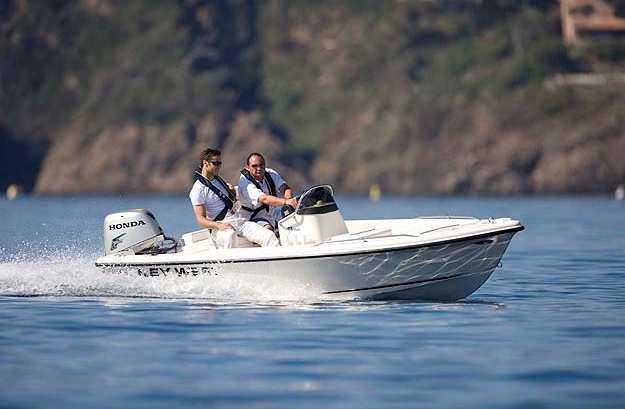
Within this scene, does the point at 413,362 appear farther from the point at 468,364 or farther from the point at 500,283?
the point at 500,283

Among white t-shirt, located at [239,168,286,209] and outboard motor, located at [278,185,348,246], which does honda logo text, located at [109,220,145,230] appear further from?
outboard motor, located at [278,185,348,246]

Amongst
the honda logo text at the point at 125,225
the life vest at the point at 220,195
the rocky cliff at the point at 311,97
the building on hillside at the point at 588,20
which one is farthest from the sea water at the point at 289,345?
the building on hillside at the point at 588,20

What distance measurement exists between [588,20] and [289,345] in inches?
3713

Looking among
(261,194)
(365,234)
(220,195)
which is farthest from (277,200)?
(365,234)

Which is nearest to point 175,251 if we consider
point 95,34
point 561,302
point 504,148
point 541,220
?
point 561,302

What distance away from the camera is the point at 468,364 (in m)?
10.8

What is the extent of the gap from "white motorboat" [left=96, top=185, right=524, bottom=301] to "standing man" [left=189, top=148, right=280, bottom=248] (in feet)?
0.64

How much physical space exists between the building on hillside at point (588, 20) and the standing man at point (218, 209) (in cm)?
8762

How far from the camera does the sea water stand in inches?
380

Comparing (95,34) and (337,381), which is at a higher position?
(95,34)

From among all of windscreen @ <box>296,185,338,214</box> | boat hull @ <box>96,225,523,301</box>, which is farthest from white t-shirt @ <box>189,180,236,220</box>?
windscreen @ <box>296,185,338,214</box>

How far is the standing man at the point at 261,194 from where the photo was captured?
15.4 m

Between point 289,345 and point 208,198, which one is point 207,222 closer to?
point 208,198

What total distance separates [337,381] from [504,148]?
81.3 metres
